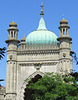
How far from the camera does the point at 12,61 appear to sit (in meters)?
49.8

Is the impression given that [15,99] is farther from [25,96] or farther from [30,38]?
[30,38]

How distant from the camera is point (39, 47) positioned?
50219 millimetres

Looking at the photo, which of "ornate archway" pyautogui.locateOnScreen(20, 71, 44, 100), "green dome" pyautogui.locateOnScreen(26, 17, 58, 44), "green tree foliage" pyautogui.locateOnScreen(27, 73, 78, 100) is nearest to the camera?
"green tree foliage" pyautogui.locateOnScreen(27, 73, 78, 100)

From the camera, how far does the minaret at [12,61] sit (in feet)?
158

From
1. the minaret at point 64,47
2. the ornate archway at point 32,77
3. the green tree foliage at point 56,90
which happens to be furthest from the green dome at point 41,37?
the green tree foliage at point 56,90

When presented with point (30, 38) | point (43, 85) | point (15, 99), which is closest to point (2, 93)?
point (15, 99)

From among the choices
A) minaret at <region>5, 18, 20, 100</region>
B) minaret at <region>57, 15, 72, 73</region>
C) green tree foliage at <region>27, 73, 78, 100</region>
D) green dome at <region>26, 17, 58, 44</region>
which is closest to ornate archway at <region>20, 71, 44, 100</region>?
minaret at <region>5, 18, 20, 100</region>

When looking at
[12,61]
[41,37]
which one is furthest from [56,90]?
[41,37]

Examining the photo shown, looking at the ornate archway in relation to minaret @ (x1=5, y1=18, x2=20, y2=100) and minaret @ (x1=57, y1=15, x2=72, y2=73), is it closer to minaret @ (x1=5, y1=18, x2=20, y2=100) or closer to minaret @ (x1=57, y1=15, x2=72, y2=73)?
minaret @ (x1=5, y1=18, x2=20, y2=100)

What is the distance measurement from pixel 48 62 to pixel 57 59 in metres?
1.45

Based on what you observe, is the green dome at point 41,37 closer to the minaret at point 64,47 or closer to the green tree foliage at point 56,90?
the minaret at point 64,47

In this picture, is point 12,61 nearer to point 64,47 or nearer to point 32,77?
point 32,77

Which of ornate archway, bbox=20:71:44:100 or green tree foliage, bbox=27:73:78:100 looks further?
ornate archway, bbox=20:71:44:100

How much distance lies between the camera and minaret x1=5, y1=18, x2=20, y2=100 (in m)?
48.1
